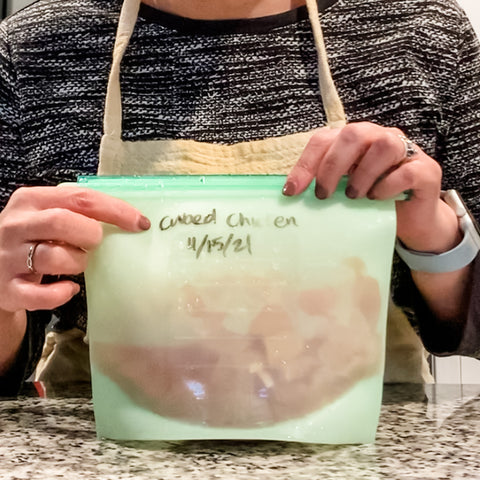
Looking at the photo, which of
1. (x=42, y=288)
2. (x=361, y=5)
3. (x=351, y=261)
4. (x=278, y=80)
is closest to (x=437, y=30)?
(x=361, y=5)

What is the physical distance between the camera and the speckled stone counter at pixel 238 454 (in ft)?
A: 1.54

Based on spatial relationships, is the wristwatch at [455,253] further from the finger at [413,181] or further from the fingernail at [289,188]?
the fingernail at [289,188]

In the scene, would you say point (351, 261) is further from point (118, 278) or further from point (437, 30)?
point (437, 30)

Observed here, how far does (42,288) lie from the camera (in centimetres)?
57

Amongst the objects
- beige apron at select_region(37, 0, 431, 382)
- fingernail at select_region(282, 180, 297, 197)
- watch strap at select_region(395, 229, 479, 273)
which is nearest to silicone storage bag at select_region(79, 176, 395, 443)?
fingernail at select_region(282, 180, 297, 197)

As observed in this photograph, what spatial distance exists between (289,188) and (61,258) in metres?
0.18

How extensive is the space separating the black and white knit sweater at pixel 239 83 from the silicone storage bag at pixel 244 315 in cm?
31

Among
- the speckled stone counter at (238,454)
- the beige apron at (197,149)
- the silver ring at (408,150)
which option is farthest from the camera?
the beige apron at (197,149)

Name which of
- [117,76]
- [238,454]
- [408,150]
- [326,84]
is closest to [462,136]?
[326,84]

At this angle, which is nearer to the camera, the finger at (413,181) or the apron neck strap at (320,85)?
the finger at (413,181)

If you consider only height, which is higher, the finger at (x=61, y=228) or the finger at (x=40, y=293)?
the finger at (x=61, y=228)

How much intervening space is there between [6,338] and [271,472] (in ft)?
1.17

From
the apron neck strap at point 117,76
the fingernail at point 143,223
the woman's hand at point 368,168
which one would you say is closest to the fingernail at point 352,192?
the woman's hand at point 368,168

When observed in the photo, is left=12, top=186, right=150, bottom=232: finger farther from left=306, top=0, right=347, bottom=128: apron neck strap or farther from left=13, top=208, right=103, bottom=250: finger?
left=306, top=0, right=347, bottom=128: apron neck strap
